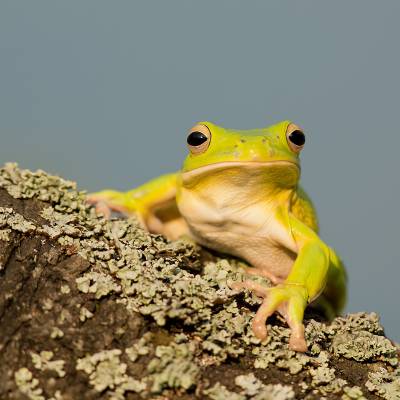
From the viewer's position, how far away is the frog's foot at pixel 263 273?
412 centimetres

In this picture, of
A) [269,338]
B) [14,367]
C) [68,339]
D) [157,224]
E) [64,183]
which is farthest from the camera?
[157,224]

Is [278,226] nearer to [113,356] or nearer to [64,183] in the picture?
[64,183]

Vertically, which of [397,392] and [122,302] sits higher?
[122,302]

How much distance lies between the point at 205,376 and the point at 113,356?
0.43 metres

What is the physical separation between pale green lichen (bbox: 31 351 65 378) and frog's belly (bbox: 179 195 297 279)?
6.67 ft

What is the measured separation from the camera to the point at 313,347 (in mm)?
3092

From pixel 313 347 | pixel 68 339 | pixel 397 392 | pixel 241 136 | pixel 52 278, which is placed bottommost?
pixel 397 392

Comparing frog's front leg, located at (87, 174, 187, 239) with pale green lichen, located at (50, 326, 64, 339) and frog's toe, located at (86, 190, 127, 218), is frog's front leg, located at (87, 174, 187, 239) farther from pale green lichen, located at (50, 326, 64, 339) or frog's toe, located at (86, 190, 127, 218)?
pale green lichen, located at (50, 326, 64, 339)

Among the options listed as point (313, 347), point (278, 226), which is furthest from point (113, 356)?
point (278, 226)

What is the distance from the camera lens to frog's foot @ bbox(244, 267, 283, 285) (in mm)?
4125

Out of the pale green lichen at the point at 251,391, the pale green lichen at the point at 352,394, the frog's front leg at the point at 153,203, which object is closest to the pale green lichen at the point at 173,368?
the pale green lichen at the point at 251,391

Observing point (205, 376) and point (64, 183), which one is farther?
point (64, 183)

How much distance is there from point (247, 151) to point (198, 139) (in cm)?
Result: 46

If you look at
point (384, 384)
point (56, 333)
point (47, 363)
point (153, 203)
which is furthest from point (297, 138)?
point (47, 363)
